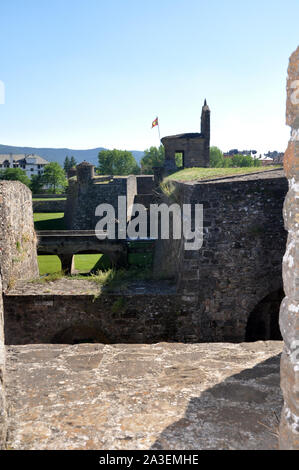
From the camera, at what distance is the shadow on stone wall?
2557mm

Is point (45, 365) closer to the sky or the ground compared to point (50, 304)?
closer to the sky

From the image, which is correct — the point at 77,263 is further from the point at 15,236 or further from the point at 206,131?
the point at 206,131

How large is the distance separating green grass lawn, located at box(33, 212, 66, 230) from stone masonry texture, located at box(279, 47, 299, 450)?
30.2m

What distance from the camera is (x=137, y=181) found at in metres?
35.8

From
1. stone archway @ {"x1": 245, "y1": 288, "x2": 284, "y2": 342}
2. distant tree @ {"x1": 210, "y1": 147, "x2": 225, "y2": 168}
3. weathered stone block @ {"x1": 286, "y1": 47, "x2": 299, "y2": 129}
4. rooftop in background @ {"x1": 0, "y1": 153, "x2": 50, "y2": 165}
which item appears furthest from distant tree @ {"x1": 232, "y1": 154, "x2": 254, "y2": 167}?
weathered stone block @ {"x1": 286, "y1": 47, "x2": 299, "y2": 129}

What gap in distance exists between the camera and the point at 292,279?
1878 millimetres

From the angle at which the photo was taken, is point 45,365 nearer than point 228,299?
Yes

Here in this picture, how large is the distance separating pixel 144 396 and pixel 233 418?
740mm

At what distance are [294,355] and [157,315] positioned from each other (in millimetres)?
7307

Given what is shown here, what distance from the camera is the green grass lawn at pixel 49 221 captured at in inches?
1246

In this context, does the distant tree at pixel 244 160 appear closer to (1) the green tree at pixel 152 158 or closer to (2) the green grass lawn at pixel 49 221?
(1) the green tree at pixel 152 158
